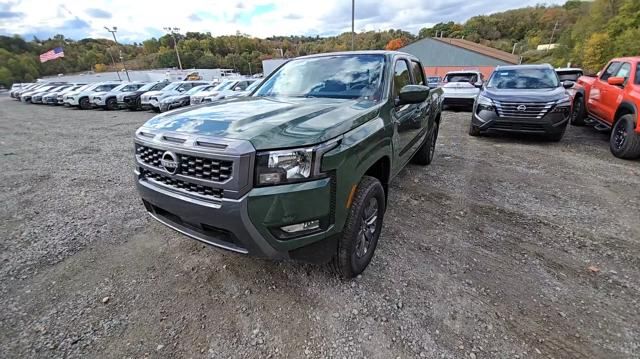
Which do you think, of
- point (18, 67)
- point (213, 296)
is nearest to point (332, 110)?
point (213, 296)

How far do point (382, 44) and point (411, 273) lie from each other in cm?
8406

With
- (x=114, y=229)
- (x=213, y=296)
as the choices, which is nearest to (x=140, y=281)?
(x=213, y=296)

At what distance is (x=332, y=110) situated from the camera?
2.32 metres

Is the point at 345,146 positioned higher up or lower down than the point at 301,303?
higher up

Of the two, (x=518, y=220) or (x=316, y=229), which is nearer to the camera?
(x=316, y=229)

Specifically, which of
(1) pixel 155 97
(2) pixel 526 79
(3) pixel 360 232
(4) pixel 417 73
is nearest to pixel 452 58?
(1) pixel 155 97

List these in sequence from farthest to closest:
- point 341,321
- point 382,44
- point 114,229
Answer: point 382,44
point 114,229
point 341,321

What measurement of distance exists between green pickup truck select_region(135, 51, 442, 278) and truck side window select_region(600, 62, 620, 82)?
6.80 metres

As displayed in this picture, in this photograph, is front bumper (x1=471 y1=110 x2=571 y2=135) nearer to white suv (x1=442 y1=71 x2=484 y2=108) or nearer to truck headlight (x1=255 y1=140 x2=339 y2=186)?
white suv (x1=442 y1=71 x2=484 y2=108)

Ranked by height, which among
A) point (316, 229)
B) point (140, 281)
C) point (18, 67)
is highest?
point (18, 67)

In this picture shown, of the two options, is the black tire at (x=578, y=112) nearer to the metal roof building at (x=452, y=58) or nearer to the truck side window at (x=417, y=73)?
the truck side window at (x=417, y=73)

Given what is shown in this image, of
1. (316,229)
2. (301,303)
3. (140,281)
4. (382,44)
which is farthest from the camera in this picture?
(382,44)

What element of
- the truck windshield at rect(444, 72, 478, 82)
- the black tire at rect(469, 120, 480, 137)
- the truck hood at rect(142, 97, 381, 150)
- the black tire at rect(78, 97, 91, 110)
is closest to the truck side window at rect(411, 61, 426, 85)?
the truck hood at rect(142, 97, 381, 150)

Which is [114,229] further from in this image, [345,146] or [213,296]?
[345,146]
